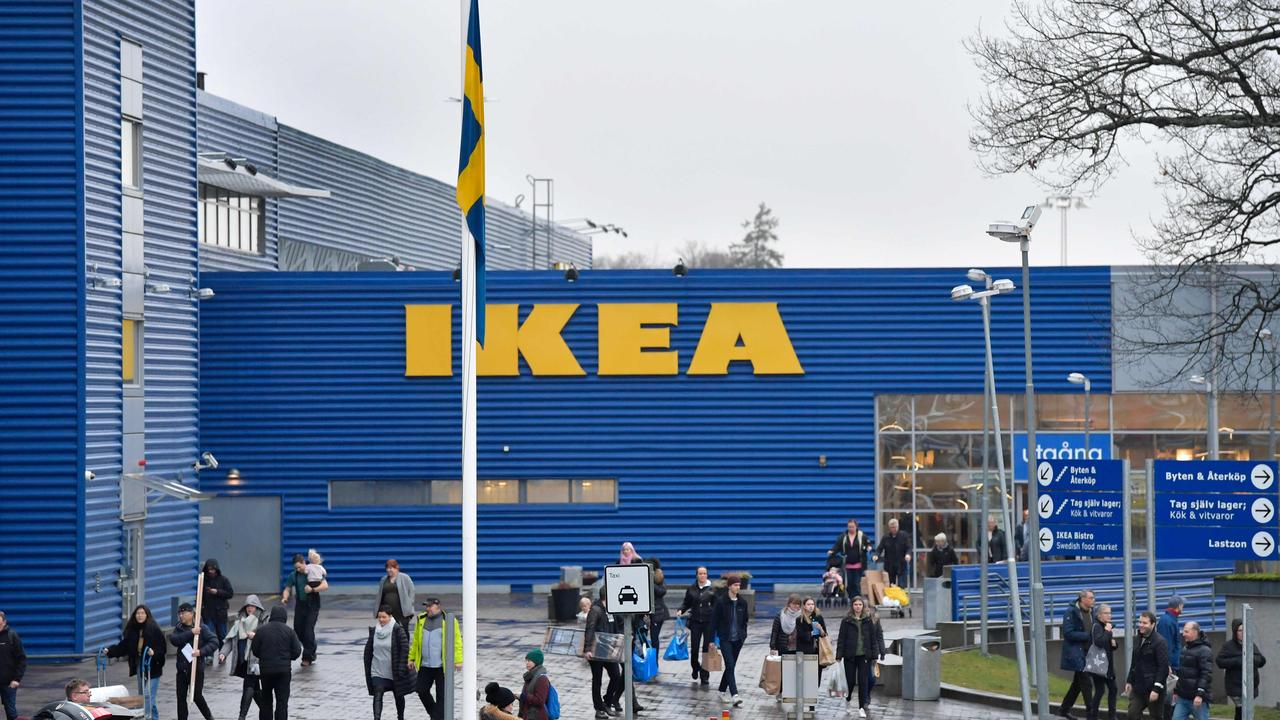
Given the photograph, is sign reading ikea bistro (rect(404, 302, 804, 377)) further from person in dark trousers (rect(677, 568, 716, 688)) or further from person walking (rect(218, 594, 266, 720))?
person walking (rect(218, 594, 266, 720))

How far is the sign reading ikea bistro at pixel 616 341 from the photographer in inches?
1430

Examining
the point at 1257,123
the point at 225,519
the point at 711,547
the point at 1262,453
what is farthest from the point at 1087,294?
the point at 225,519

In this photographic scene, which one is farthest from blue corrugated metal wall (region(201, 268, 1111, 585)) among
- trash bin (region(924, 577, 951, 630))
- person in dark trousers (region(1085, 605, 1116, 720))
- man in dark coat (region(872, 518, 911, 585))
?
person in dark trousers (region(1085, 605, 1116, 720))

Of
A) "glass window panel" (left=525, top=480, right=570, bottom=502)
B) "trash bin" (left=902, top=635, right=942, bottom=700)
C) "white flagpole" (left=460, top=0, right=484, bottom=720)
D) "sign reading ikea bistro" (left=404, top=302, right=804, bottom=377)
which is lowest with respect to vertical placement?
"trash bin" (left=902, top=635, right=942, bottom=700)

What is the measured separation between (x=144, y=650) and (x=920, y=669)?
1035cm

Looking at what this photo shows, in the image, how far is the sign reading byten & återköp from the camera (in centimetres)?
2167

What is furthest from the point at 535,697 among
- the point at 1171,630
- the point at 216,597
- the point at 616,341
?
the point at 616,341

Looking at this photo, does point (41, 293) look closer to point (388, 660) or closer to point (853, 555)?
point (388, 660)

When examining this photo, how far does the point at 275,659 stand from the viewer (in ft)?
61.7

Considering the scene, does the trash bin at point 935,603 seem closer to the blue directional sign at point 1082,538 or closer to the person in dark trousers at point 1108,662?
the blue directional sign at point 1082,538

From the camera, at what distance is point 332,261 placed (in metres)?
47.3

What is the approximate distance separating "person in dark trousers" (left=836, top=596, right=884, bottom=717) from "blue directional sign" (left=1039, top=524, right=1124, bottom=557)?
2803 mm

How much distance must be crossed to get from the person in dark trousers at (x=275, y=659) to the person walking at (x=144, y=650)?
1504 millimetres

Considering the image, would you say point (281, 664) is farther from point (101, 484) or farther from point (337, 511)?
point (337, 511)
